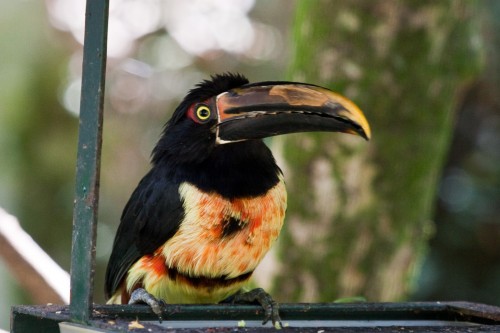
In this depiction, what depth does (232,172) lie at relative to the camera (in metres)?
3.28

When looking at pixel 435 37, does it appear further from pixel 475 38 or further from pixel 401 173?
pixel 401 173

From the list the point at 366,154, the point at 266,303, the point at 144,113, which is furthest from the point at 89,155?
the point at 144,113

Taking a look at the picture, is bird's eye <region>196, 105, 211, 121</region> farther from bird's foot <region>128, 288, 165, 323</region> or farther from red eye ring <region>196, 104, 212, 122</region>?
bird's foot <region>128, 288, 165, 323</region>

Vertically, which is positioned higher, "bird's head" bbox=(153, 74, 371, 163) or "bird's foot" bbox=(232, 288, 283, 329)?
"bird's head" bbox=(153, 74, 371, 163)

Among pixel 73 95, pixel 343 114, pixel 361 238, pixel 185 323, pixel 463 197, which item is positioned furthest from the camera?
pixel 73 95

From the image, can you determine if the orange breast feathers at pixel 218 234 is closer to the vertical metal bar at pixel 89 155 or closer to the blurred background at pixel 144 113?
the vertical metal bar at pixel 89 155

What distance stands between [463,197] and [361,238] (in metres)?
3.57

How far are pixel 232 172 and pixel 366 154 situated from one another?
1548 mm

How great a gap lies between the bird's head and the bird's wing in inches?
5.7

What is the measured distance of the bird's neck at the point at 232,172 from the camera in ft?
10.7

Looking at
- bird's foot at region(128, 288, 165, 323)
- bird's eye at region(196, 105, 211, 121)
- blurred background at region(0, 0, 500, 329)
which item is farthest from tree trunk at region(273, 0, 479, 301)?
blurred background at region(0, 0, 500, 329)

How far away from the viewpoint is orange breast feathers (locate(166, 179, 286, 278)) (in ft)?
10.4

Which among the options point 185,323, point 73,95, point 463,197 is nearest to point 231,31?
point 73,95

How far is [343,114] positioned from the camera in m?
2.80
